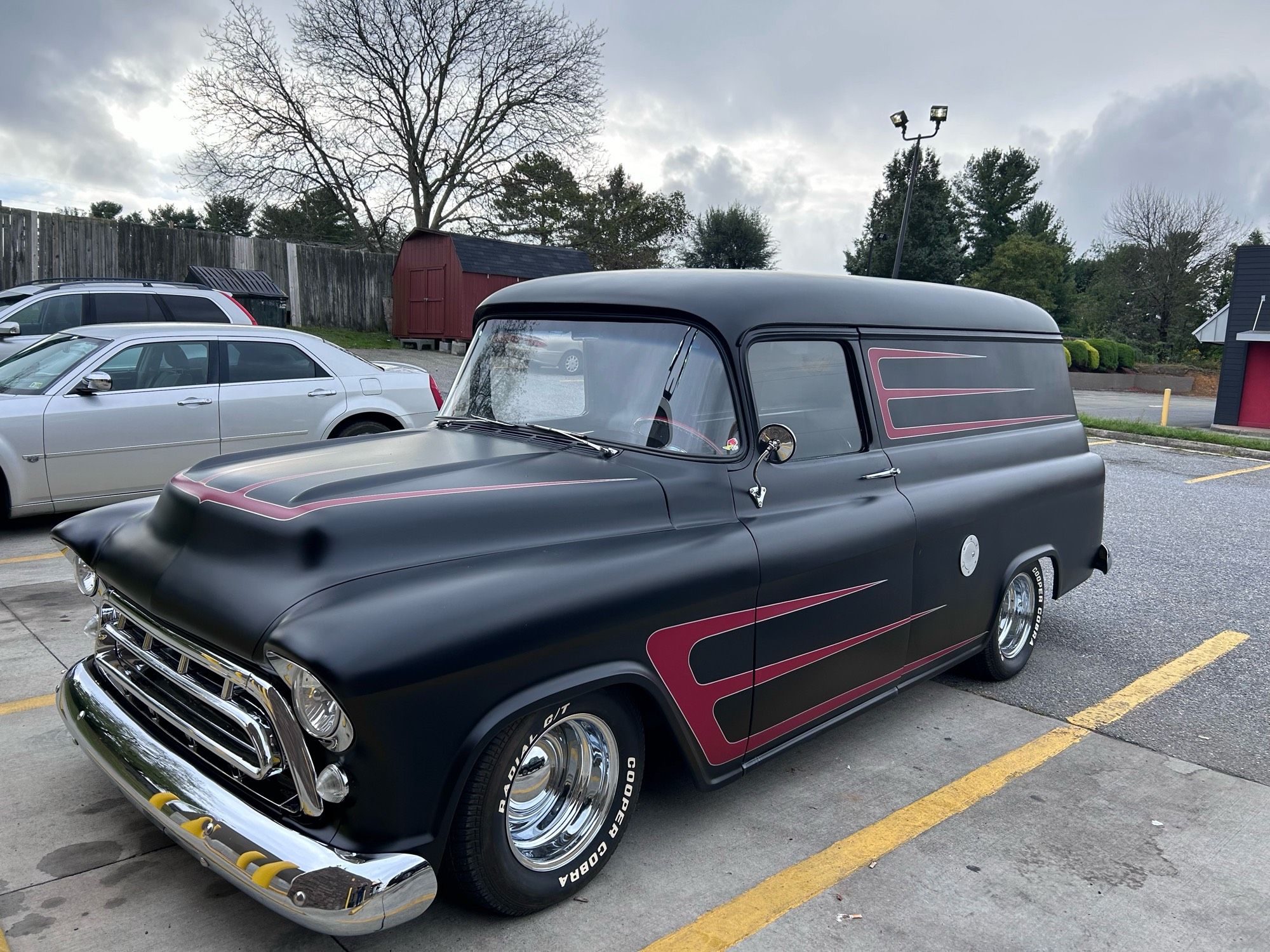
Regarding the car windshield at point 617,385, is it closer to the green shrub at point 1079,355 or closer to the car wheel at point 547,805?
the car wheel at point 547,805

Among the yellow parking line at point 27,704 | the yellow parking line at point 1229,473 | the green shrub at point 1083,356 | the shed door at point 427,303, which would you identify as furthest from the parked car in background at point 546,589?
the green shrub at point 1083,356

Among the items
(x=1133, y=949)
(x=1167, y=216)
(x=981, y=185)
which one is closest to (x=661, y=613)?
(x=1133, y=949)

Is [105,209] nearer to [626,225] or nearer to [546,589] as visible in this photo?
[626,225]

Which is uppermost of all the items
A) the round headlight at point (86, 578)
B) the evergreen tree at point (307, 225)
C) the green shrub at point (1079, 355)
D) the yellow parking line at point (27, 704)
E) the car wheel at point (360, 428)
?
the evergreen tree at point (307, 225)

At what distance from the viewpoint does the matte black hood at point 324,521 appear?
8.29 feet

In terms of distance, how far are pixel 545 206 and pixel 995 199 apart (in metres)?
32.4

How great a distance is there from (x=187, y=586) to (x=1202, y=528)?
356 inches

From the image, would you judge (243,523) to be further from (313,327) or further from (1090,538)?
(313,327)

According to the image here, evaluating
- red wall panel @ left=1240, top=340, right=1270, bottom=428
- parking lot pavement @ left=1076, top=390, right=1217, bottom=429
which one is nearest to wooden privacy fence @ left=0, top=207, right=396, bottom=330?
parking lot pavement @ left=1076, top=390, right=1217, bottom=429

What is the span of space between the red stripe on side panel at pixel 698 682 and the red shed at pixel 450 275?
2169 cm

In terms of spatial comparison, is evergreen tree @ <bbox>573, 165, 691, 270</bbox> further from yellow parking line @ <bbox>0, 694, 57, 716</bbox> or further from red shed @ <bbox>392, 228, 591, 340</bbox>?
yellow parking line @ <bbox>0, 694, 57, 716</bbox>

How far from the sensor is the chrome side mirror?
3264 mm

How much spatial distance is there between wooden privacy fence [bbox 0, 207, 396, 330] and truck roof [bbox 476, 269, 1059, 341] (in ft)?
56.2

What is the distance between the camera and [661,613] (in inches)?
112
